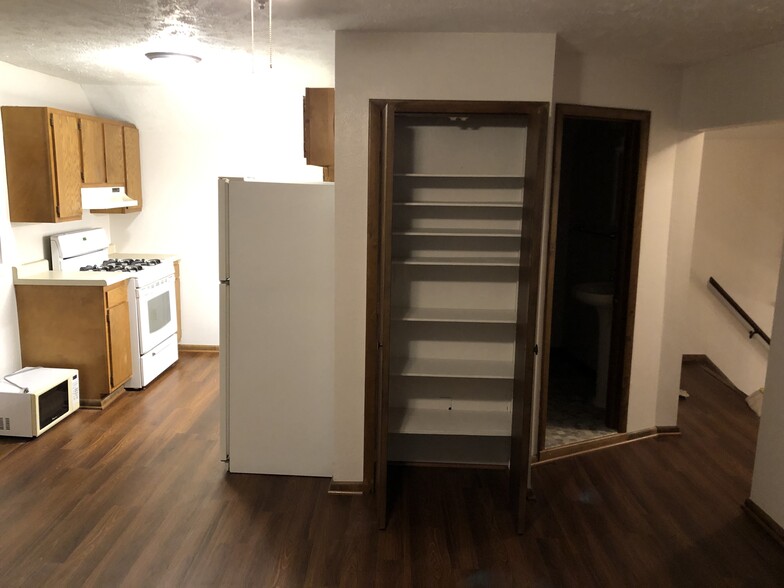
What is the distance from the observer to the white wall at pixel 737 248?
5.78 metres

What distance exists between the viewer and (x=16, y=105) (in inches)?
175

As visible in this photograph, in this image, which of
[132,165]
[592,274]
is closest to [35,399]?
[132,165]

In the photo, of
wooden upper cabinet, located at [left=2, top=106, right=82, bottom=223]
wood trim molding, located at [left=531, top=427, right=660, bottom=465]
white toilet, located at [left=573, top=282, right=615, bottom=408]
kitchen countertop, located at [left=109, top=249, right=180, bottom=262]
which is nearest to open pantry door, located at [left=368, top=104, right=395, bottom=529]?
wood trim molding, located at [left=531, top=427, right=660, bottom=465]

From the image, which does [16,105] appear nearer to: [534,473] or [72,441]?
[72,441]

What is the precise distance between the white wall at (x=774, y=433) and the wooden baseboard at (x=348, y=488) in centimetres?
213

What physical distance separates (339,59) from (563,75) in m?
1.34

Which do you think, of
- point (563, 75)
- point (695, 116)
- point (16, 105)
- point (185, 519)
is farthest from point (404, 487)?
point (16, 105)

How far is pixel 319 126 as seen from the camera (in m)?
3.94

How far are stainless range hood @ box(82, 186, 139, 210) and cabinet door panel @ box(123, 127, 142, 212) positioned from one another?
145mm

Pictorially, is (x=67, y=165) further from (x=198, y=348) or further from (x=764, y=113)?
(x=764, y=113)

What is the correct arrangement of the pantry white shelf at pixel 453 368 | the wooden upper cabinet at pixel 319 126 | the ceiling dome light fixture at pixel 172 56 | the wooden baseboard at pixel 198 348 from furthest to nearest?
the wooden baseboard at pixel 198 348 → the wooden upper cabinet at pixel 319 126 → the ceiling dome light fixture at pixel 172 56 → the pantry white shelf at pixel 453 368

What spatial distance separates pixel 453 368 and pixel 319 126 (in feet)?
5.70

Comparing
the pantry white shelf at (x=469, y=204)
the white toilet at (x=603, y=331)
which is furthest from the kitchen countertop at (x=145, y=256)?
the white toilet at (x=603, y=331)

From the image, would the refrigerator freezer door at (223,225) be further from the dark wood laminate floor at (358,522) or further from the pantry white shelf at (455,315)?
the dark wood laminate floor at (358,522)
